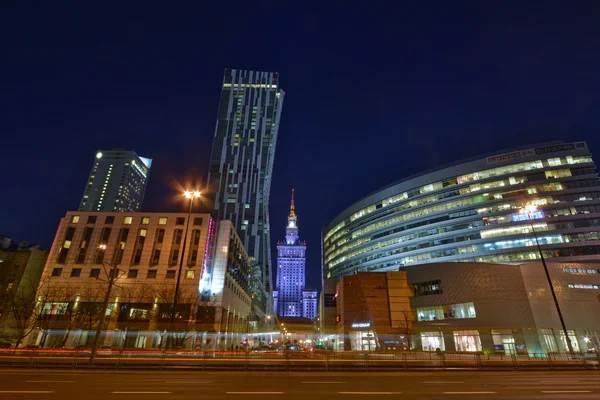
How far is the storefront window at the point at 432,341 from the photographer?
57378mm

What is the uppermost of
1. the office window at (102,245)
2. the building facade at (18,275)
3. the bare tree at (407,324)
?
the office window at (102,245)

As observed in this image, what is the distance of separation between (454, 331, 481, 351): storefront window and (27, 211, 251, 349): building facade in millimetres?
47229

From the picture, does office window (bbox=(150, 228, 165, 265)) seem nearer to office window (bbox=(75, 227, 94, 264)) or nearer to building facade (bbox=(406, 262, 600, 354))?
office window (bbox=(75, 227, 94, 264))

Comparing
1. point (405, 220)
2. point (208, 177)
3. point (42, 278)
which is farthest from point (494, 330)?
point (208, 177)

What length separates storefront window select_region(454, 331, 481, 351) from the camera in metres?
52.9

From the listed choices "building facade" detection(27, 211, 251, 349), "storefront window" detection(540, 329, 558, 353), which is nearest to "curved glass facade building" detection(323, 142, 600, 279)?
"storefront window" detection(540, 329, 558, 353)

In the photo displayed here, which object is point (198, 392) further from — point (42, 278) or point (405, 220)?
point (405, 220)

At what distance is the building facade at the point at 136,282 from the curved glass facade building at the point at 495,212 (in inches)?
2358

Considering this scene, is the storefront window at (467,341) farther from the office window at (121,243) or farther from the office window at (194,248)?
the office window at (121,243)

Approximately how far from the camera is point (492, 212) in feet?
279

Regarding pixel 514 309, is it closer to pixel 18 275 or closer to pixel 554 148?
pixel 554 148

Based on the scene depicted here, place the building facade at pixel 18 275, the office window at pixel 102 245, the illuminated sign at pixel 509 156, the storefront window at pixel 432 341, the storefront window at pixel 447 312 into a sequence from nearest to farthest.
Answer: the storefront window at pixel 447 312
the storefront window at pixel 432 341
the building facade at pixel 18 275
the office window at pixel 102 245
the illuminated sign at pixel 509 156

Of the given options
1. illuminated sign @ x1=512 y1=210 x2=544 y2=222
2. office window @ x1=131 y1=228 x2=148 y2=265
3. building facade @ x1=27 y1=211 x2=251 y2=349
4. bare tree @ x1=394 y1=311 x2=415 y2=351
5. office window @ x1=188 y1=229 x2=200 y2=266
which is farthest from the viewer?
illuminated sign @ x1=512 y1=210 x2=544 y2=222

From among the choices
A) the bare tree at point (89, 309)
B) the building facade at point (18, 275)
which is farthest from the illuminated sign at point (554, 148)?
the building facade at point (18, 275)
